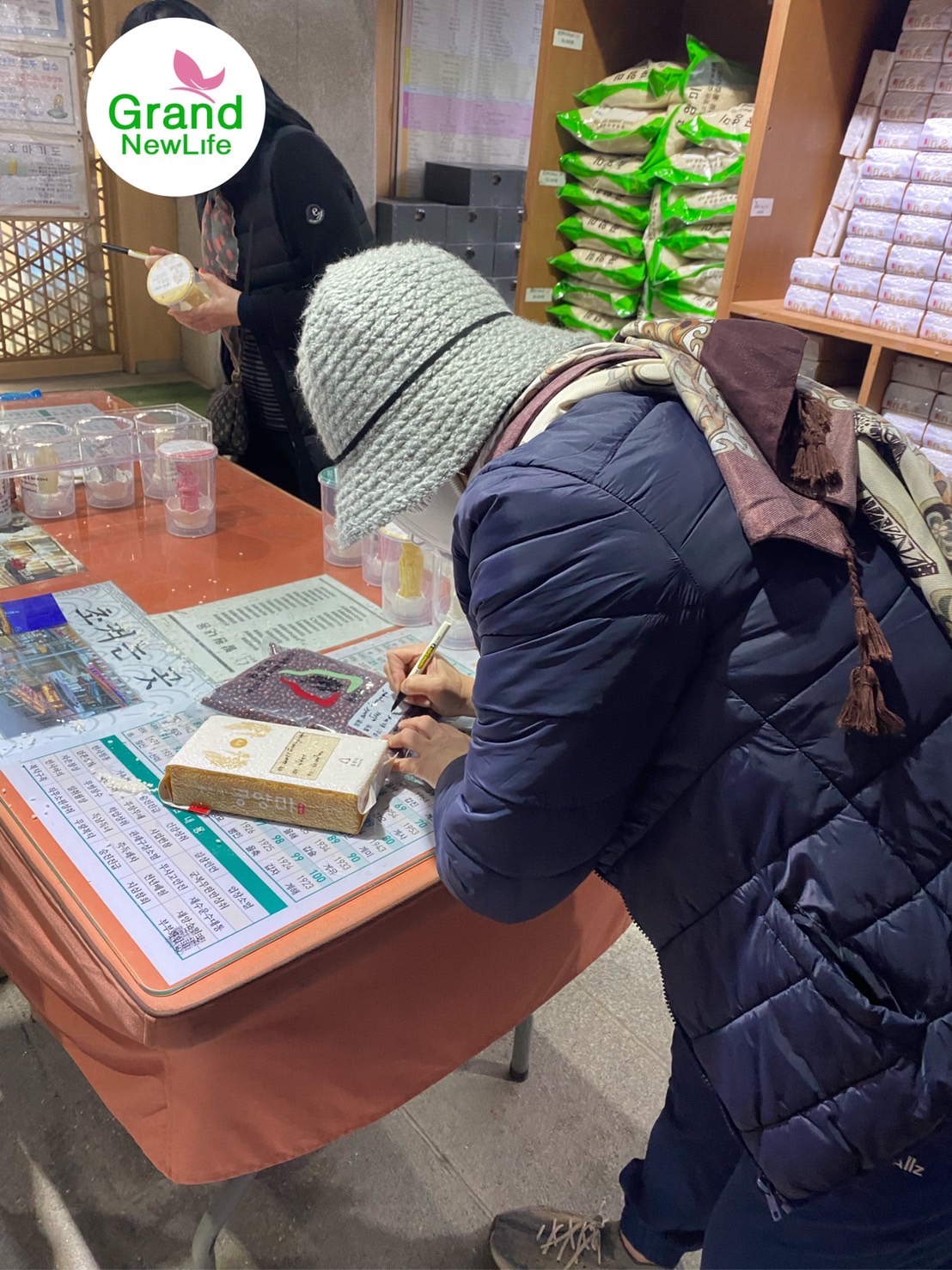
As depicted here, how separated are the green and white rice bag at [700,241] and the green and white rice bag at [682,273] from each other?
1cm

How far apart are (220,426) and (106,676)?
104cm

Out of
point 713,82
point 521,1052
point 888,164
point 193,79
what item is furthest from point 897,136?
point 521,1052

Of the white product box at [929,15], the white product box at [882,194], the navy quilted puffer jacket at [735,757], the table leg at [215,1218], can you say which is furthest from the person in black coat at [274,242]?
the table leg at [215,1218]

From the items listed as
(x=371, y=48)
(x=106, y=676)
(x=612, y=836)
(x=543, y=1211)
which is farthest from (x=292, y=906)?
(x=371, y=48)

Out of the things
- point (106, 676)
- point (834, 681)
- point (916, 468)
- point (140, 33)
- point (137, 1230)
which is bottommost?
point (137, 1230)

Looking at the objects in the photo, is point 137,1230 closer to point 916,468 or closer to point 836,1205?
point 836,1205

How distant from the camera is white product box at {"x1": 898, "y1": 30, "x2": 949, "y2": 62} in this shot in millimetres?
1698

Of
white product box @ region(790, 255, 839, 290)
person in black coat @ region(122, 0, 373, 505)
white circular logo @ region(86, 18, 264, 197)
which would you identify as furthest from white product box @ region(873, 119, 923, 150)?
white circular logo @ region(86, 18, 264, 197)

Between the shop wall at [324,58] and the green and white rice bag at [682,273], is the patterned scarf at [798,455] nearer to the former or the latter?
the green and white rice bag at [682,273]

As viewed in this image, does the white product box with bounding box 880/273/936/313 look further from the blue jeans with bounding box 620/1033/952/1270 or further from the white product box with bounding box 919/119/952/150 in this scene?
the blue jeans with bounding box 620/1033/952/1270

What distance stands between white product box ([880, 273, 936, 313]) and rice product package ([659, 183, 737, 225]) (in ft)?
1.23

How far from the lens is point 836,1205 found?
0.75m

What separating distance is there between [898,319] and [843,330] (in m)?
0.11

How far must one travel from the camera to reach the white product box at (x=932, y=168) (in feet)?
5.55
